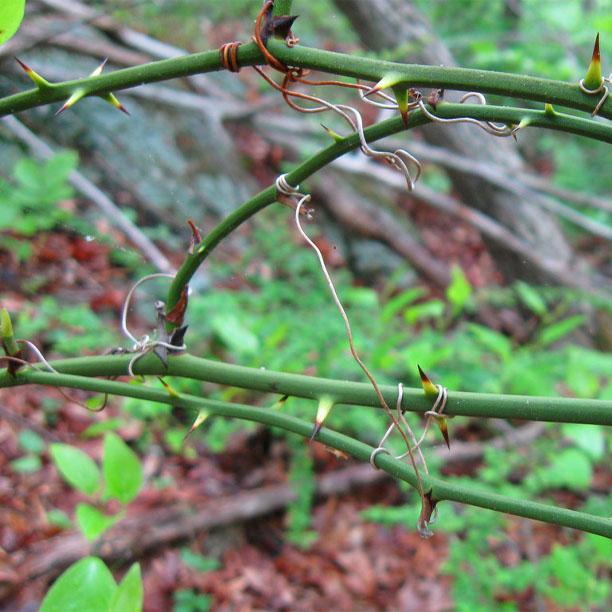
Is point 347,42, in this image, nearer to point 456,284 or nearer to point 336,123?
point 336,123

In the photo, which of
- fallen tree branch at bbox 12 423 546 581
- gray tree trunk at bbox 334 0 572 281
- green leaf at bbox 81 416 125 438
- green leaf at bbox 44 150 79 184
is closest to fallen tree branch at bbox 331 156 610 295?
gray tree trunk at bbox 334 0 572 281

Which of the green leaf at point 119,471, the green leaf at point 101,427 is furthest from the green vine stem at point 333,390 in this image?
the green leaf at point 101,427

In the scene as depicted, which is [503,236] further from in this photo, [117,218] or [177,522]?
[177,522]

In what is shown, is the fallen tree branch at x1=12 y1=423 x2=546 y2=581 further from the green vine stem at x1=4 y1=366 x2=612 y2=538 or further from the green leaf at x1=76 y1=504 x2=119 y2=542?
the green vine stem at x1=4 y1=366 x2=612 y2=538

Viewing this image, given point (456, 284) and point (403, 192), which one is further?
point (403, 192)

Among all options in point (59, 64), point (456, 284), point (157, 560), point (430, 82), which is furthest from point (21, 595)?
point (456, 284)

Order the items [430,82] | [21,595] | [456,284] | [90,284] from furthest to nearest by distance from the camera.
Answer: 1. [456,284]
2. [90,284]
3. [21,595]
4. [430,82]

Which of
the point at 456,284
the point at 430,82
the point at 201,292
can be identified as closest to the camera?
the point at 430,82
